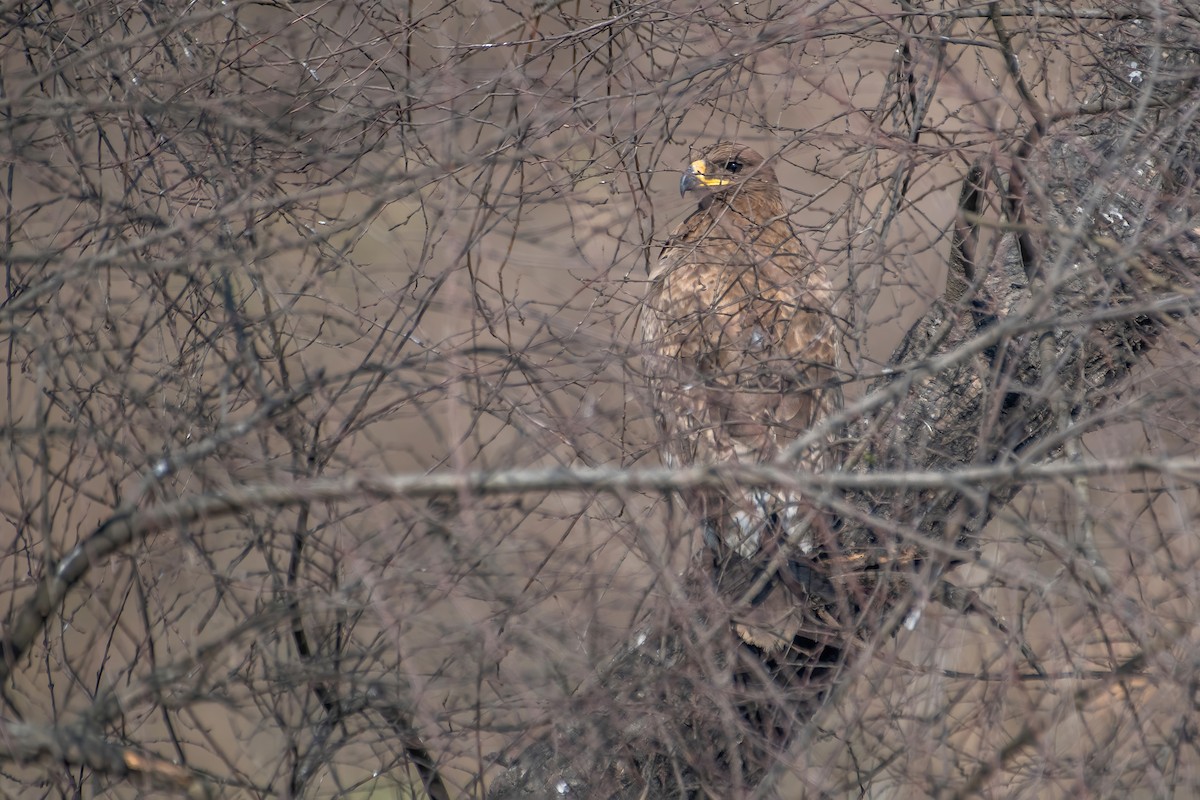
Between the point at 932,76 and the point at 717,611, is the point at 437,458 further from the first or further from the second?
the point at 932,76

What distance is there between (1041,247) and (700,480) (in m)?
1.15

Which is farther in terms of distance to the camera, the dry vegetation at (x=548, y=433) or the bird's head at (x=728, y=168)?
the bird's head at (x=728, y=168)

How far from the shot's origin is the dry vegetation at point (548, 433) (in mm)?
1938

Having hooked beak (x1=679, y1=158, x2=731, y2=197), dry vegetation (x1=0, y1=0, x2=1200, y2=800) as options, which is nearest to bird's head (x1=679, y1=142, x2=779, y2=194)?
hooked beak (x1=679, y1=158, x2=731, y2=197)

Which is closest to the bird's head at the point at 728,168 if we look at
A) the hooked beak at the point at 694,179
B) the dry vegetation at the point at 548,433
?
the hooked beak at the point at 694,179

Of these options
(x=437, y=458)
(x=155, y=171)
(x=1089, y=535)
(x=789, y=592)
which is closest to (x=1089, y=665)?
(x=1089, y=535)

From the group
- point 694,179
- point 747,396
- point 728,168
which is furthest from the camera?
point 728,168

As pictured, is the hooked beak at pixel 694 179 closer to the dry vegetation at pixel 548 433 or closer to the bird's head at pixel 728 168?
the bird's head at pixel 728 168

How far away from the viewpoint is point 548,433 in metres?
2.16

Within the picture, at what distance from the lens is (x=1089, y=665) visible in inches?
85.0

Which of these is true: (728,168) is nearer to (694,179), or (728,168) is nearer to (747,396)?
(694,179)

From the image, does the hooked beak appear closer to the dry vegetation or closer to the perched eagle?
the perched eagle

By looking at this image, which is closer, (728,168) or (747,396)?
(747,396)

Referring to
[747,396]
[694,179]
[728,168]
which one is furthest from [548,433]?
[728,168]
